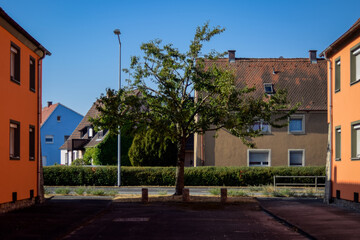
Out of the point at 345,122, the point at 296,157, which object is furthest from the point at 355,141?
the point at 296,157

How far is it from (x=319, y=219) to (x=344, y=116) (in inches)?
253

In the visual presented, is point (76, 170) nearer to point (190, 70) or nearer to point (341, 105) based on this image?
point (190, 70)

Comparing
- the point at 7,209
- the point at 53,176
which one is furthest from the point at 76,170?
the point at 7,209

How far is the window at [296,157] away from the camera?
4112 cm

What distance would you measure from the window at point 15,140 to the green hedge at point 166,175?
16.5 meters

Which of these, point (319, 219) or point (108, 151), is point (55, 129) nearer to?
point (108, 151)

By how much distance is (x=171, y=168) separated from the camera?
117 ft

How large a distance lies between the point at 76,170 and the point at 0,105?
19.0 m

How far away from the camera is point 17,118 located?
63.8ft

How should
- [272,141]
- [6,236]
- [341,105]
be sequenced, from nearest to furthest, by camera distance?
[6,236]
[341,105]
[272,141]

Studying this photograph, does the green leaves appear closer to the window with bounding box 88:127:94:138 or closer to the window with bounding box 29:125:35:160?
the window with bounding box 29:125:35:160

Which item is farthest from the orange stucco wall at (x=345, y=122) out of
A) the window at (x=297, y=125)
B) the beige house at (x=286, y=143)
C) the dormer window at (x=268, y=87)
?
the dormer window at (x=268, y=87)

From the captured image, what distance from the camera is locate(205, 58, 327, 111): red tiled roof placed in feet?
136

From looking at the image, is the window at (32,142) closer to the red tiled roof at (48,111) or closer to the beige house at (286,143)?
Result: the beige house at (286,143)
